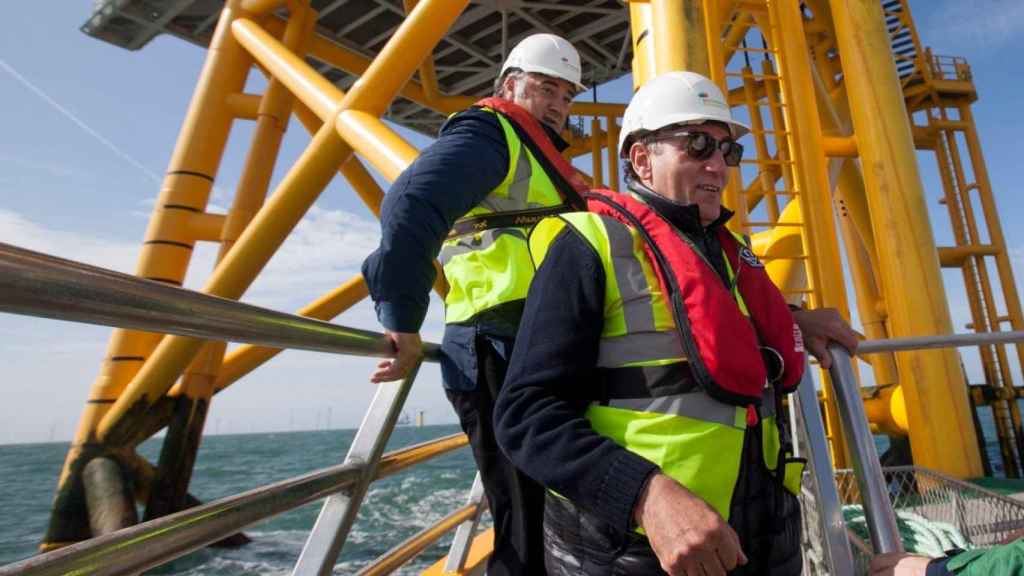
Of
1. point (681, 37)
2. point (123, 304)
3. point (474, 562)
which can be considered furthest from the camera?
point (681, 37)

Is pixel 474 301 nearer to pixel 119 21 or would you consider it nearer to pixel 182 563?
pixel 182 563

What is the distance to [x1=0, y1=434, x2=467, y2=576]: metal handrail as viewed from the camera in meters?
0.73

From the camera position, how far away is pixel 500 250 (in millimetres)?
1695

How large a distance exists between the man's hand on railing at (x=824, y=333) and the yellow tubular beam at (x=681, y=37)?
231cm

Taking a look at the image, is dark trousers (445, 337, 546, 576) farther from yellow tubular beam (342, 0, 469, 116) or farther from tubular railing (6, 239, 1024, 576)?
yellow tubular beam (342, 0, 469, 116)

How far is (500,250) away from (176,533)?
1.03 meters

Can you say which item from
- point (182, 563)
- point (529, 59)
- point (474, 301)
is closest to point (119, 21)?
point (182, 563)

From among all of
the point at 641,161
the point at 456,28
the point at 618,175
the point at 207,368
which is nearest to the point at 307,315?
the point at 207,368

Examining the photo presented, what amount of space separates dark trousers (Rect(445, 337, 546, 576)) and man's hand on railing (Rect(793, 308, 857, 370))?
775 mm

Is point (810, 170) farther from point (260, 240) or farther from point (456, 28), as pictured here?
point (456, 28)

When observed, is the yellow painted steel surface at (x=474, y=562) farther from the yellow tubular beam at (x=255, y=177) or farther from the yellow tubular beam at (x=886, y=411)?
the yellow tubular beam at (x=255, y=177)

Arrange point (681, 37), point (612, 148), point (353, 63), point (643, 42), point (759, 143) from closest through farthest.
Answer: point (681, 37) → point (643, 42) → point (353, 63) → point (759, 143) → point (612, 148)

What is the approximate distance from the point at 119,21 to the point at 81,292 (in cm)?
974

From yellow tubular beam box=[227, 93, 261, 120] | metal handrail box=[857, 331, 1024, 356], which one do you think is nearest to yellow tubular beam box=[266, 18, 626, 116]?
yellow tubular beam box=[227, 93, 261, 120]
